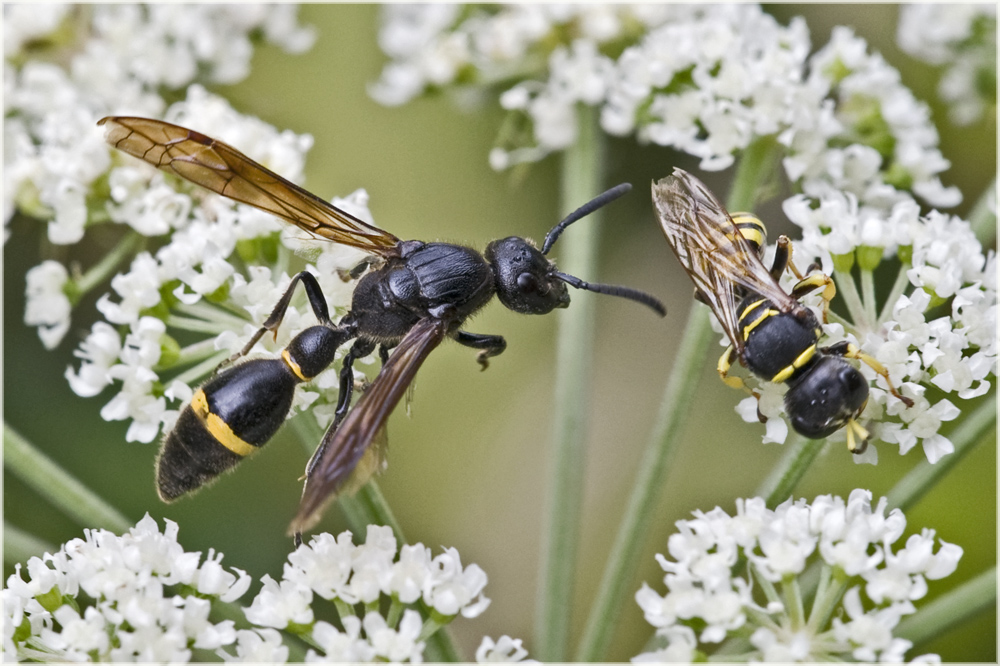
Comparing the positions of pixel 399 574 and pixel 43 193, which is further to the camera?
pixel 43 193

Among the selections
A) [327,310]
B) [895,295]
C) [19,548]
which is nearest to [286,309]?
[327,310]

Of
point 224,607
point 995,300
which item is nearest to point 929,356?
point 995,300

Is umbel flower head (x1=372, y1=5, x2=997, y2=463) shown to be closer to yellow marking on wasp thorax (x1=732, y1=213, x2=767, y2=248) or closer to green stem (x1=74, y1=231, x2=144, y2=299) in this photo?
yellow marking on wasp thorax (x1=732, y1=213, x2=767, y2=248)

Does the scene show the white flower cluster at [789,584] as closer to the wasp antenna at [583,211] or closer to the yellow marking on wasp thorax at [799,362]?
the yellow marking on wasp thorax at [799,362]

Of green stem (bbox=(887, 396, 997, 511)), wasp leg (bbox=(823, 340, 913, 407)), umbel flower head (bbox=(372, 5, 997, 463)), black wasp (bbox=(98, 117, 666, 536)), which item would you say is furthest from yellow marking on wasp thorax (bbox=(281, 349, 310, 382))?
green stem (bbox=(887, 396, 997, 511))

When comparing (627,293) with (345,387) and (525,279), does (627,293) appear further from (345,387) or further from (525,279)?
(345,387)

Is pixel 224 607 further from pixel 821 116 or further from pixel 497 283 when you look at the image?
pixel 821 116
